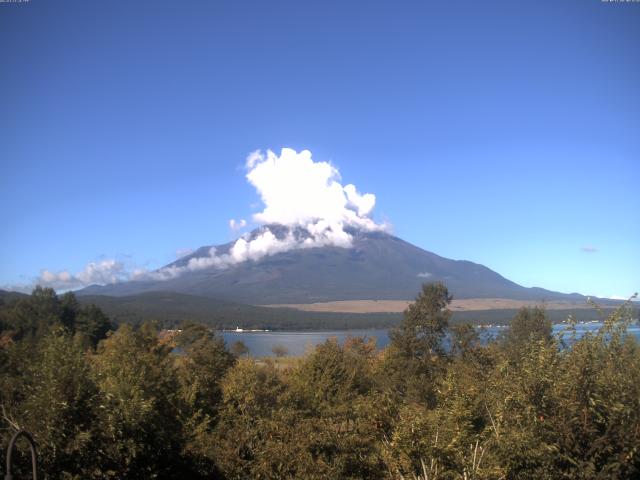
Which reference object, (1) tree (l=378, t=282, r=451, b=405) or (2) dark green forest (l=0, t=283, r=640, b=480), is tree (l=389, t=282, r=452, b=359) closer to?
(1) tree (l=378, t=282, r=451, b=405)

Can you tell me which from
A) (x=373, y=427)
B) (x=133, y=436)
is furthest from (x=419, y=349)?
(x=133, y=436)

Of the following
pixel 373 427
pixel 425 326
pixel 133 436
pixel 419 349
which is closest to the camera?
pixel 133 436

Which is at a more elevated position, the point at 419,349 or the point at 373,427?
the point at 373,427

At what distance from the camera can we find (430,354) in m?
43.9

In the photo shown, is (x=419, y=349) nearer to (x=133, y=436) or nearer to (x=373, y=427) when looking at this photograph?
(x=373, y=427)

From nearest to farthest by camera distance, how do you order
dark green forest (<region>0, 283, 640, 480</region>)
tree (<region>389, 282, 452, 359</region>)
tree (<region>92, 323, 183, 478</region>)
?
dark green forest (<region>0, 283, 640, 480</region>) < tree (<region>92, 323, 183, 478</region>) < tree (<region>389, 282, 452, 359</region>)

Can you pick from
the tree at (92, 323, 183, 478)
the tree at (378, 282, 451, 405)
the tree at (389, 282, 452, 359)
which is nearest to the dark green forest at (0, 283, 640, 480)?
the tree at (92, 323, 183, 478)

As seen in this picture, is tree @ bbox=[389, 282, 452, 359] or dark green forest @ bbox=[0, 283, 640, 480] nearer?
dark green forest @ bbox=[0, 283, 640, 480]

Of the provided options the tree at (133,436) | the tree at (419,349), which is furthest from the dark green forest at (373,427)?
the tree at (419,349)

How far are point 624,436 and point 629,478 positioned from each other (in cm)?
103

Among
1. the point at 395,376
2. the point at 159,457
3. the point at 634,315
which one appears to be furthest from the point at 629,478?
the point at 395,376

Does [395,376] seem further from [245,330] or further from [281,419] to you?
[245,330]

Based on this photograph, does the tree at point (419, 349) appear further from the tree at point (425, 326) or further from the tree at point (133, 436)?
the tree at point (133, 436)

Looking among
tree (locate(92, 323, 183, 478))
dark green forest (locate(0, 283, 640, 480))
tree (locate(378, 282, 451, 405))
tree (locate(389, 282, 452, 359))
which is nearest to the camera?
dark green forest (locate(0, 283, 640, 480))
